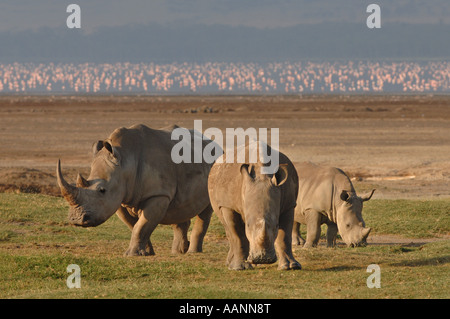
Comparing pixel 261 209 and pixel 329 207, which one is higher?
pixel 261 209

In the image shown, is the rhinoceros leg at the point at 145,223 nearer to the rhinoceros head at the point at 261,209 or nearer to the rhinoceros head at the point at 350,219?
the rhinoceros head at the point at 261,209

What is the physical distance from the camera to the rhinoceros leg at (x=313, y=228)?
17375mm

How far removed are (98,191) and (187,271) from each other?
2019mm

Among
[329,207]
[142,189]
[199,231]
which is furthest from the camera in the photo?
[329,207]

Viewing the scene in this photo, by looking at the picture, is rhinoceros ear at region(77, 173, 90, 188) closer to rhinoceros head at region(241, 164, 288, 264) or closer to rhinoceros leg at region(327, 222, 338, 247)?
rhinoceros head at region(241, 164, 288, 264)

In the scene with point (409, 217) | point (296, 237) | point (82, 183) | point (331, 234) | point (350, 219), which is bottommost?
point (296, 237)

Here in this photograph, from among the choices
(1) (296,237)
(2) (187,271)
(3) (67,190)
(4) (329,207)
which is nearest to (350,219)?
(4) (329,207)

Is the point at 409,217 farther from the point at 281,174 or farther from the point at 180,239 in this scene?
the point at 281,174

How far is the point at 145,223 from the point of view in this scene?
14.8 metres

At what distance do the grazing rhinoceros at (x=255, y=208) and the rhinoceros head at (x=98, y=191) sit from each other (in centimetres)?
160
